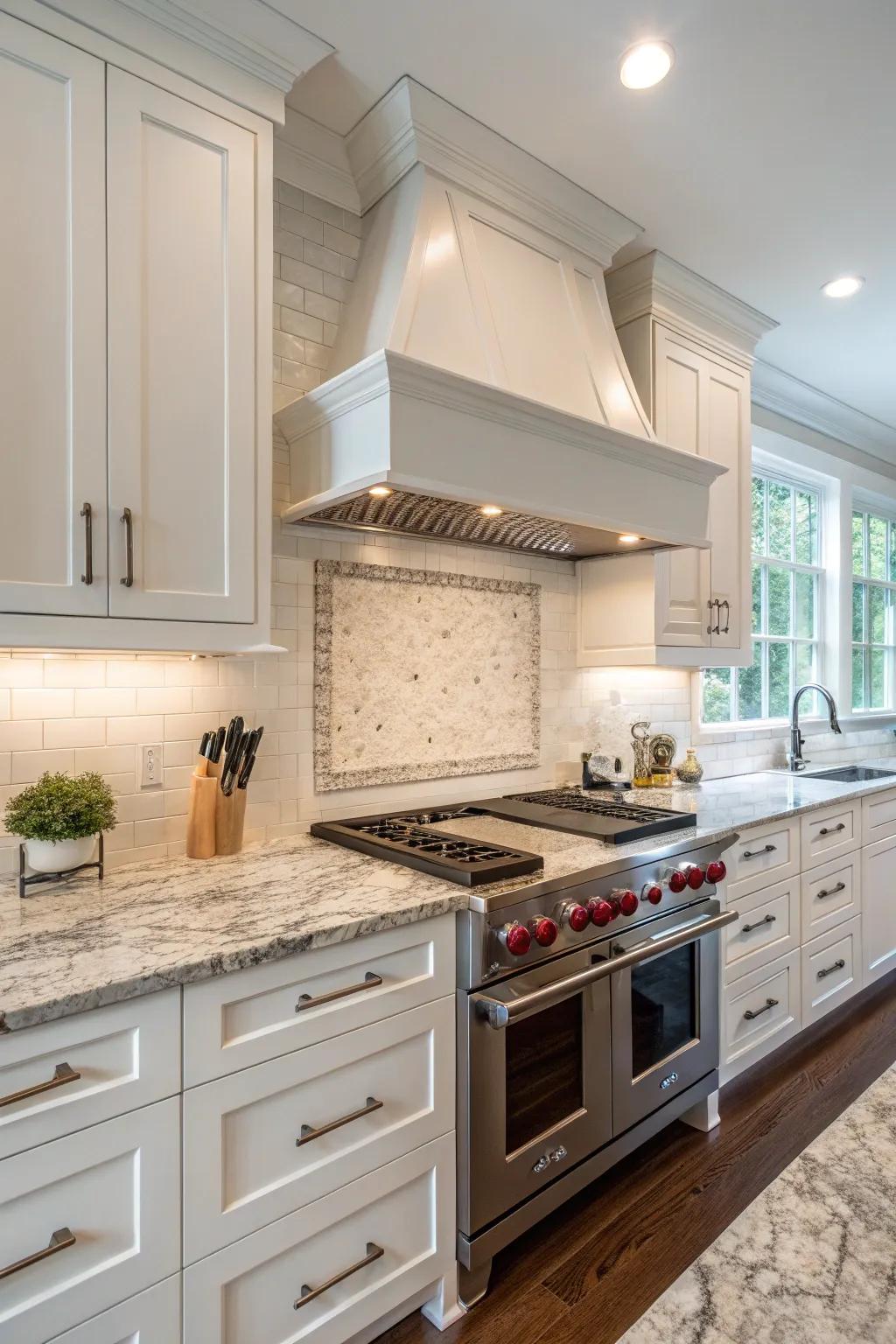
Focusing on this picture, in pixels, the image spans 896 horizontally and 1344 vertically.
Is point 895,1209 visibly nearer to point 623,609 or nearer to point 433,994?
point 433,994

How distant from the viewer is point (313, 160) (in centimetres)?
215

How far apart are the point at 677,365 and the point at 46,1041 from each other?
2845 mm

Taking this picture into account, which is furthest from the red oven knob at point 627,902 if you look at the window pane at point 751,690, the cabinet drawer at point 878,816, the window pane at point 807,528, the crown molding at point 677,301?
the window pane at point 807,528

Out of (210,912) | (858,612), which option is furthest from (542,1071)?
(858,612)

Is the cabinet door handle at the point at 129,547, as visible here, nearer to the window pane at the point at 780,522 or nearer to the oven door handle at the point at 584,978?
the oven door handle at the point at 584,978

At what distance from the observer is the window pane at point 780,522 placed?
4.15 metres

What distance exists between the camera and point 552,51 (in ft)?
5.98

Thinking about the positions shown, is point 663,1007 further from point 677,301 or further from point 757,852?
point 677,301

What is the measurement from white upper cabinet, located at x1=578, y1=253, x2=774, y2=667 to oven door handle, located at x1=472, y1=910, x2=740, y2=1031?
95cm

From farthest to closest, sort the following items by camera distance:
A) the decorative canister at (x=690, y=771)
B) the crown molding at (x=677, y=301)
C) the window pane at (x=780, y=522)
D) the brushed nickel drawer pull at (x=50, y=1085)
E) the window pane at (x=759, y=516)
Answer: the window pane at (x=780, y=522) < the window pane at (x=759, y=516) < the decorative canister at (x=690, y=771) < the crown molding at (x=677, y=301) < the brushed nickel drawer pull at (x=50, y=1085)

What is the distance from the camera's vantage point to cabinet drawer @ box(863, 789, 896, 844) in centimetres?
323

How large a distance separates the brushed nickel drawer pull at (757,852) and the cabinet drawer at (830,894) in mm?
317

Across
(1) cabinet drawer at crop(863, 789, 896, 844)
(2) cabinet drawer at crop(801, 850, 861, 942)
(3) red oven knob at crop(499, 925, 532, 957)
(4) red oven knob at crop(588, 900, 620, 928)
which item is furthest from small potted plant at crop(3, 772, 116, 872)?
(1) cabinet drawer at crop(863, 789, 896, 844)

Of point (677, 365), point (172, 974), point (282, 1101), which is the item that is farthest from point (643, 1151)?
point (677, 365)
